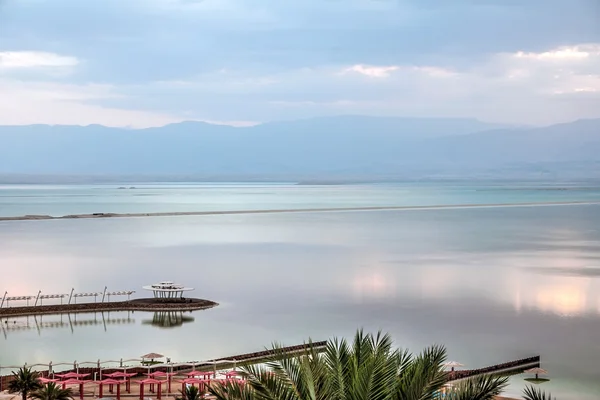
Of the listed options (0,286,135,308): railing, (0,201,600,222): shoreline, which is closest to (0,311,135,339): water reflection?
(0,286,135,308): railing

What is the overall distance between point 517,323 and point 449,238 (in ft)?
102

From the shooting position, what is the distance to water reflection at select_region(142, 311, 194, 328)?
1016 inches

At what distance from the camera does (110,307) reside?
27.7 metres

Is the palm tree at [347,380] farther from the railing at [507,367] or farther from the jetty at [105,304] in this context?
the jetty at [105,304]

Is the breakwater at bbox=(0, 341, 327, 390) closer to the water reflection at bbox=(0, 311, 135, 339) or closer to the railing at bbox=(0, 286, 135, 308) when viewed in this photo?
the water reflection at bbox=(0, 311, 135, 339)

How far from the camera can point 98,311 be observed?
89.7 feet

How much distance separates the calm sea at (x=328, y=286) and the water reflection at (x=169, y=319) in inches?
6.8

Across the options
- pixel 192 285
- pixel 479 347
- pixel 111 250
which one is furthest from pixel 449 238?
pixel 479 347

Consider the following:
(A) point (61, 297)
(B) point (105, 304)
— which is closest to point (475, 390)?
(B) point (105, 304)

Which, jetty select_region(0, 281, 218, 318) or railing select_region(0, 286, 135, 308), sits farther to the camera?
railing select_region(0, 286, 135, 308)

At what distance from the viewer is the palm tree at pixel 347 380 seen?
652 cm

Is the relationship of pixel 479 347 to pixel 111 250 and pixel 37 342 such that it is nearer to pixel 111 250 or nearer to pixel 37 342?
pixel 37 342

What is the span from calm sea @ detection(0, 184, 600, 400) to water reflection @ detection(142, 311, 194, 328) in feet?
0.57

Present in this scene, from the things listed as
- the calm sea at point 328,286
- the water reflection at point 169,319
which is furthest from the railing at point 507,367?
the water reflection at point 169,319
